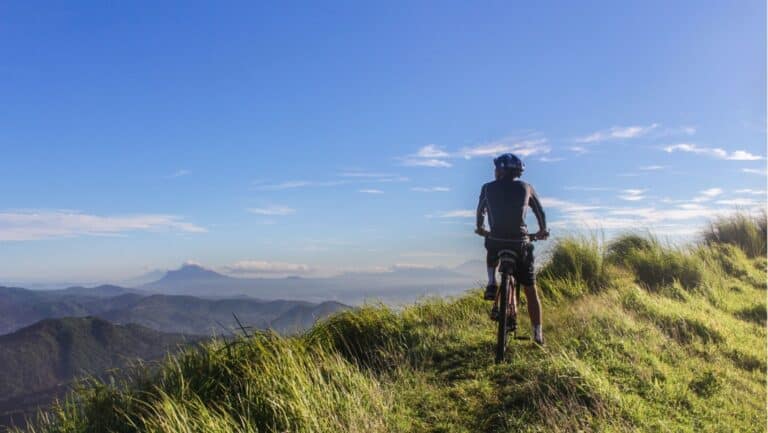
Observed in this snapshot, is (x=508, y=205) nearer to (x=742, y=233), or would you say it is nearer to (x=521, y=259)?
(x=521, y=259)

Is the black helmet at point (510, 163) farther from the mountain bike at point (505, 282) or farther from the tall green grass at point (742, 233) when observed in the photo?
the tall green grass at point (742, 233)

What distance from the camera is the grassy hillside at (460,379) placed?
15.9 feet

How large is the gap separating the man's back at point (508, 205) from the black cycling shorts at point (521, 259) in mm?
123

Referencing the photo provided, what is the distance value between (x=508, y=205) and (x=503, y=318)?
1.59 metres

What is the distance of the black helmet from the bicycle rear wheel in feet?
5.04

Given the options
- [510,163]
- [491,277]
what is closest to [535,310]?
[491,277]

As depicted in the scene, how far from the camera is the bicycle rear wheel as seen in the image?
6805 mm

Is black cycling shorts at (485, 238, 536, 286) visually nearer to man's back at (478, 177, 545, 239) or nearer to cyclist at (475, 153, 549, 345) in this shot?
cyclist at (475, 153, 549, 345)

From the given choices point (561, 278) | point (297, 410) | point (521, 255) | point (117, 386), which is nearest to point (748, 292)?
point (561, 278)

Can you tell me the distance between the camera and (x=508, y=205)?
6.85m

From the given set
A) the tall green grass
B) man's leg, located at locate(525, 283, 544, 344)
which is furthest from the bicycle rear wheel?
the tall green grass

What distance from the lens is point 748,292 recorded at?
12.4 metres

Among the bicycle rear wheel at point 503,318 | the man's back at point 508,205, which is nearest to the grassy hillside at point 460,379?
the bicycle rear wheel at point 503,318

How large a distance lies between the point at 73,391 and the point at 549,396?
562 cm
